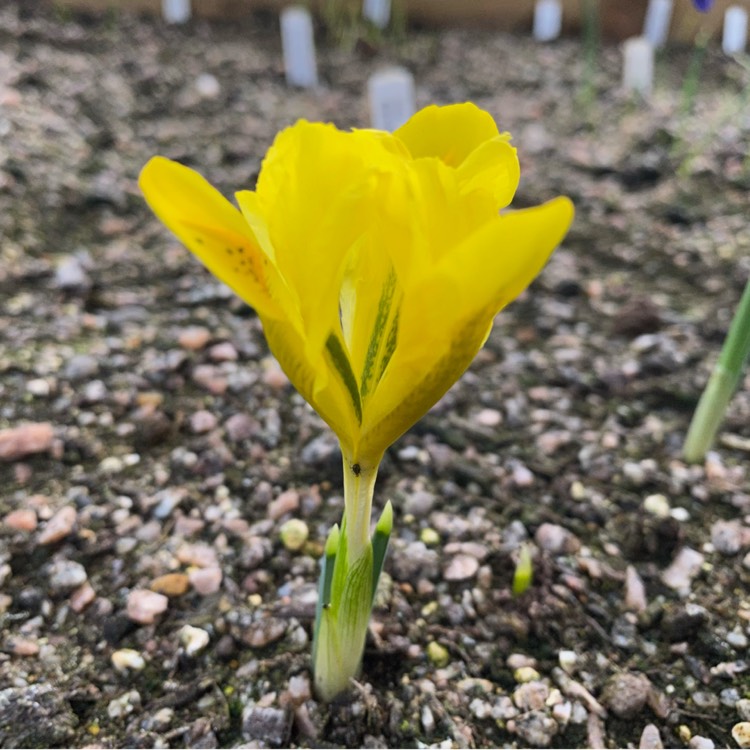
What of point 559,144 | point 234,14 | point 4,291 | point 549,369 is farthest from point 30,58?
point 549,369

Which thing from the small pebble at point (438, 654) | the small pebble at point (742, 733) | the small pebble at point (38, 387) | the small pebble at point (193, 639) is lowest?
the small pebble at point (742, 733)

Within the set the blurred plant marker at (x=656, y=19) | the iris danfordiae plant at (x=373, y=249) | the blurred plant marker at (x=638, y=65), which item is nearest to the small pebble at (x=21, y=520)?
the iris danfordiae plant at (x=373, y=249)

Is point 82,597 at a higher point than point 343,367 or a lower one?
lower

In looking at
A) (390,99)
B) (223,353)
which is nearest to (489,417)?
(223,353)

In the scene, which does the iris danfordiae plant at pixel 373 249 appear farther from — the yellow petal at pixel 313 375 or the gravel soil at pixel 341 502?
the gravel soil at pixel 341 502

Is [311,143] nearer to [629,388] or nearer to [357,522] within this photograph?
[357,522]

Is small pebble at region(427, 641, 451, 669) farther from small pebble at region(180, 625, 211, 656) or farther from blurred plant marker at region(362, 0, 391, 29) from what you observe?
blurred plant marker at region(362, 0, 391, 29)

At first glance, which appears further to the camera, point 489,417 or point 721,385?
point 489,417

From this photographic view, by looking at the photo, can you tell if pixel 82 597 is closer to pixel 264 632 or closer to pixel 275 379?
pixel 264 632
